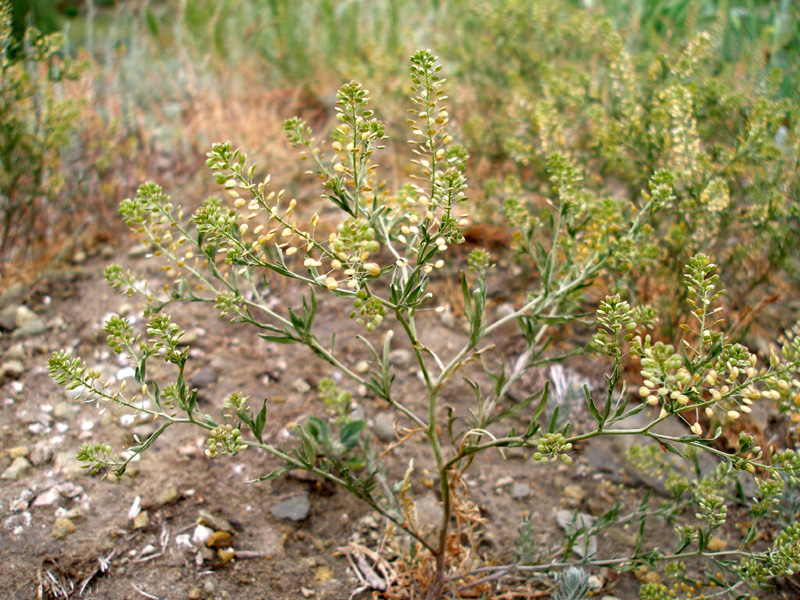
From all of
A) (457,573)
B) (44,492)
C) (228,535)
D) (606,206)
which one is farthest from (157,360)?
(606,206)

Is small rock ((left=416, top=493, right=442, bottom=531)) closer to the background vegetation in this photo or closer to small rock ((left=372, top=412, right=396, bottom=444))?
small rock ((left=372, top=412, right=396, bottom=444))

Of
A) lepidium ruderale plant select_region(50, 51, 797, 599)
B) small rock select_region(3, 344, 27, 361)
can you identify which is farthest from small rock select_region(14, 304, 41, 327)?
lepidium ruderale plant select_region(50, 51, 797, 599)

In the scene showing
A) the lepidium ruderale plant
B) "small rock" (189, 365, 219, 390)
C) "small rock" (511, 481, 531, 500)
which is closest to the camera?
the lepidium ruderale plant

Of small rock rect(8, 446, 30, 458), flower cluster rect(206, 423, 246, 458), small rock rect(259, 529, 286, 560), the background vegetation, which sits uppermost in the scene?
the background vegetation

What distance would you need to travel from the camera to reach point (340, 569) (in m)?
1.80

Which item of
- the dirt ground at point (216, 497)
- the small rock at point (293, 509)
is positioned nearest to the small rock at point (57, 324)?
the dirt ground at point (216, 497)

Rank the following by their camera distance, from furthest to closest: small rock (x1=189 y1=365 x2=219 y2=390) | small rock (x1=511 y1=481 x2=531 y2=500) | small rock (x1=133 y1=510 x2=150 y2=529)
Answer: small rock (x1=189 y1=365 x2=219 y2=390) < small rock (x1=511 y1=481 x2=531 y2=500) < small rock (x1=133 y1=510 x2=150 y2=529)

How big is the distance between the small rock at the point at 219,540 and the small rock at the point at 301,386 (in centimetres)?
65

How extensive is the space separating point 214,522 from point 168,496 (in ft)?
0.62

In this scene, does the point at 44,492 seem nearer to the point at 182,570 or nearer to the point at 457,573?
the point at 182,570

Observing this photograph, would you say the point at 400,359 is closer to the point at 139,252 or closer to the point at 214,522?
the point at 214,522

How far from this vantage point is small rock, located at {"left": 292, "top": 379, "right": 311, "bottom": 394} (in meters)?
2.33

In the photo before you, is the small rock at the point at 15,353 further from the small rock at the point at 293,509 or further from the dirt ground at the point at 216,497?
the small rock at the point at 293,509

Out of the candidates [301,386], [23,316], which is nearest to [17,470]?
[23,316]
